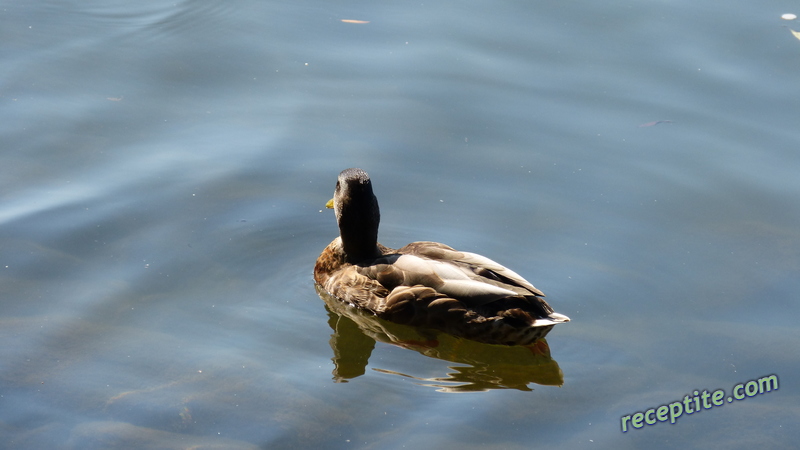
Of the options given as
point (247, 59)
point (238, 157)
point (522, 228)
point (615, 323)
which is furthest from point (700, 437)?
point (247, 59)

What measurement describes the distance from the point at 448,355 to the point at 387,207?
1.62 meters

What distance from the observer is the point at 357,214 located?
661cm

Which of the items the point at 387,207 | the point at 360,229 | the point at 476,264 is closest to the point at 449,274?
the point at 476,264

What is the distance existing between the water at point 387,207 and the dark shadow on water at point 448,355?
0.11 ft

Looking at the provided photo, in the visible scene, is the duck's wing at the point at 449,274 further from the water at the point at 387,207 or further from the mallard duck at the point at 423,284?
the water at the point at 387,207

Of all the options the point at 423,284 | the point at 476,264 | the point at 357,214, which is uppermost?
the point at 357,214

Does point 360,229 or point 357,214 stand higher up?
point 357,214

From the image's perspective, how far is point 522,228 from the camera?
7023mm

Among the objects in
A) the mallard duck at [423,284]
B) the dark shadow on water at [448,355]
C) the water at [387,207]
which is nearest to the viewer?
the water at [387,207]

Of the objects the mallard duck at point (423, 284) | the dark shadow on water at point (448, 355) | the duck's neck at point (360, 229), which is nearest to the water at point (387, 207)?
the dark shadow on water at point (448, 355)

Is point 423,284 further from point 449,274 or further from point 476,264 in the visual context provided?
point 476,264

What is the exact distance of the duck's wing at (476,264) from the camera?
6.06 metres

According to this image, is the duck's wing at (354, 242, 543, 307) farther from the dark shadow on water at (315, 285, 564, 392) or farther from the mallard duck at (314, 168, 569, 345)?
the dark shadow on water at (315, 285, 564, 392)

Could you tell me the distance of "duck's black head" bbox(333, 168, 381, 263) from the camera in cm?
658
